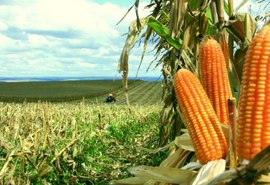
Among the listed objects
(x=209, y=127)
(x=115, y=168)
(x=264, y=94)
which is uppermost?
(x=264, y=94)

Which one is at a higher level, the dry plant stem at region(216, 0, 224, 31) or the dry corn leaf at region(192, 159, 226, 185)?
the dry plant stem at region(216, 0, 224, 31)

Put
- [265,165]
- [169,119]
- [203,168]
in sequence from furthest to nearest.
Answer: [169,119], [203,168], [265,165]

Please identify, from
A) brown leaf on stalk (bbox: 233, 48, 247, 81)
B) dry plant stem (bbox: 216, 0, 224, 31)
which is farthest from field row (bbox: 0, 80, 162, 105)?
brown leaf on stalk (bbox: 233, 48, 247, 81)

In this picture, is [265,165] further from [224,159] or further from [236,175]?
[224,159]

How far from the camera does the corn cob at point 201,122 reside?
228 centimetres

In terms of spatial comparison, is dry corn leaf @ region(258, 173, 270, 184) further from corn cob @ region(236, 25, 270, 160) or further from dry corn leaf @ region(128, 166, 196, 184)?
dry corn leaf @ region(128, 166, 196, 184)

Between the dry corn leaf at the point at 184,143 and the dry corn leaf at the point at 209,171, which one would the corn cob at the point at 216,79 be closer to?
the dry corn leaf at the point at 184,143

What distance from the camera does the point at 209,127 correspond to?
2332 millimetres

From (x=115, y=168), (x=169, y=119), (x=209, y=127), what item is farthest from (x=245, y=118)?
(x=115, y=168)

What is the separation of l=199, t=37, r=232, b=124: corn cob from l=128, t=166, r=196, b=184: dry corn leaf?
0.38 meters

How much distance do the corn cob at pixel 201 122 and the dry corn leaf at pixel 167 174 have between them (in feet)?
0.50

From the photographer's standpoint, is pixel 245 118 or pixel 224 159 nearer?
pixel 245 118

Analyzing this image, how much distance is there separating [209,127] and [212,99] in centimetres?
30

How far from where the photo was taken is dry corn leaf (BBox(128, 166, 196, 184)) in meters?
2.45
